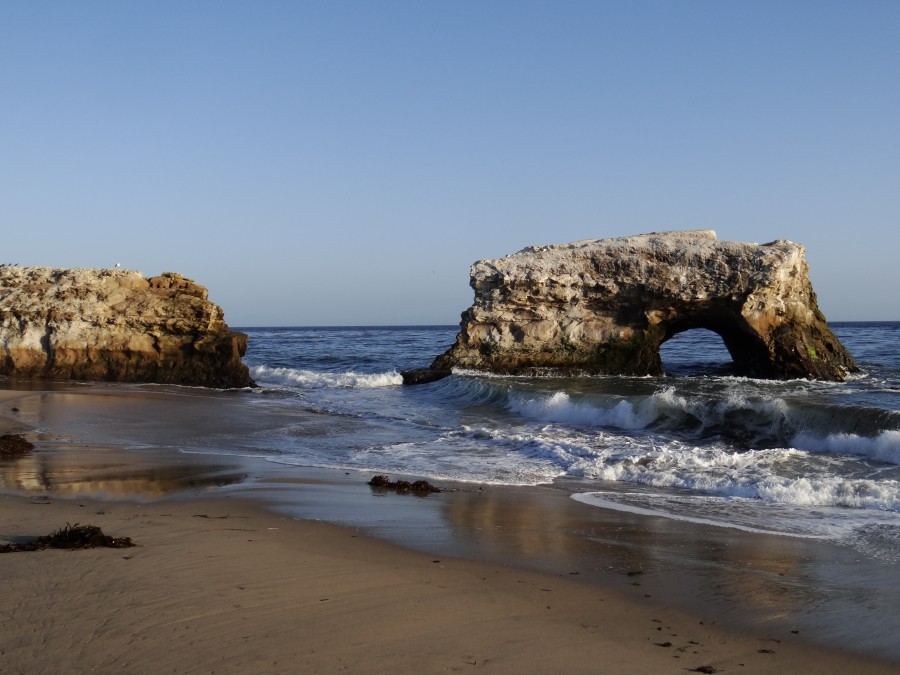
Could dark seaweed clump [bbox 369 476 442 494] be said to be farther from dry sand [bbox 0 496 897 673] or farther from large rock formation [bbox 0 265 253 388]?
large rock formation [bbox 0 265 253 388]

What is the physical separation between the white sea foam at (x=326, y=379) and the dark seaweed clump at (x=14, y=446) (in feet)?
48.9

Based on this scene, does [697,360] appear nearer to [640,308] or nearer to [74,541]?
[640,308]

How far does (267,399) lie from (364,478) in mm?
11299

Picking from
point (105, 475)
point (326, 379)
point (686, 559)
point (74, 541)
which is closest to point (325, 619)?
point (74, 541)

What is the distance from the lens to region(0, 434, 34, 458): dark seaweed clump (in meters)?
10.1

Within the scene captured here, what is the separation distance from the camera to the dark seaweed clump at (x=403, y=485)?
8.76m

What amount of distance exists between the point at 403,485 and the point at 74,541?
393 centimetres

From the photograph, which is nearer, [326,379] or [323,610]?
[323,610]

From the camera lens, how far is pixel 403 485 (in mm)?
8883

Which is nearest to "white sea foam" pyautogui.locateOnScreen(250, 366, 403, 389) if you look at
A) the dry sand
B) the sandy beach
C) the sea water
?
the sea water

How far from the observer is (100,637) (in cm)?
393

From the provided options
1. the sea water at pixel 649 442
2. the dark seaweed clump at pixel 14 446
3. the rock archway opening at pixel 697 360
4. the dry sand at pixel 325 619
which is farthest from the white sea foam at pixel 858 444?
the rock archway opening at pixel 697 360

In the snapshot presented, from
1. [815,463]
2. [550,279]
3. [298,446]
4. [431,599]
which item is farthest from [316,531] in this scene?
[550,279]

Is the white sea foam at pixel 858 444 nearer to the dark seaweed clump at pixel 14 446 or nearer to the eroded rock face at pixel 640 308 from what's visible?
the eroded rock face at pixel 640 308
